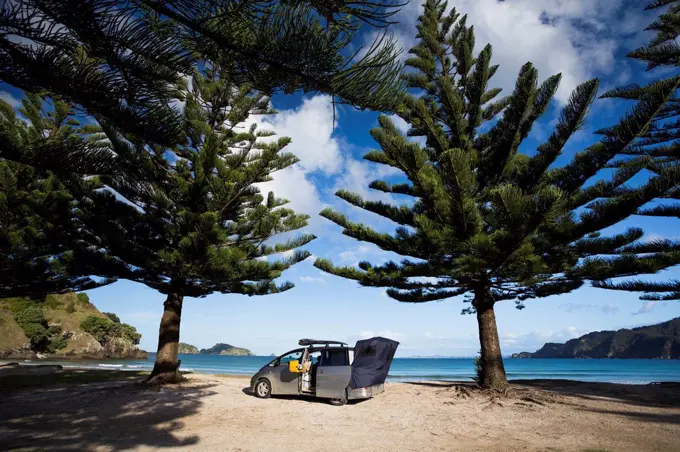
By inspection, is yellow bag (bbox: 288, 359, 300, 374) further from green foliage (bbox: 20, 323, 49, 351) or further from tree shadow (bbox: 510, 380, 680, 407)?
green foliage (bbox: 20, 323, 49, 351)

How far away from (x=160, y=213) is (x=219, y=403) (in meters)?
5.89

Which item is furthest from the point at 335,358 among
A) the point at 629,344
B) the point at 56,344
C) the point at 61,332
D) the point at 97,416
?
the point at 629,344

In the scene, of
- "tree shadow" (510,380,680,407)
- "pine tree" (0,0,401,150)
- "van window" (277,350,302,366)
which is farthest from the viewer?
"van window" (277,350,302,366)

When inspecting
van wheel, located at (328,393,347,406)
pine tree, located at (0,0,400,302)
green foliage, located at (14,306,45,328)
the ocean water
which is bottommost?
the ocean water

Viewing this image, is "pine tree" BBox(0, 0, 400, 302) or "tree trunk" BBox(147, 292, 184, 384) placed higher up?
"pine tree" BBox(0, 0, 400, 302)

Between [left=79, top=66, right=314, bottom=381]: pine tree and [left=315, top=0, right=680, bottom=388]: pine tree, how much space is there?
216cm

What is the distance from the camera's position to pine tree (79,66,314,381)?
372 inches

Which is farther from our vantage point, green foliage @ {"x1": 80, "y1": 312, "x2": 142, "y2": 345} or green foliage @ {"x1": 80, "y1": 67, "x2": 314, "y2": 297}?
green foliage @ {"x1": 80, "y1": 312, "x2": 142, "y2": 345}

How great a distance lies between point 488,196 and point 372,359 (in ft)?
13.7

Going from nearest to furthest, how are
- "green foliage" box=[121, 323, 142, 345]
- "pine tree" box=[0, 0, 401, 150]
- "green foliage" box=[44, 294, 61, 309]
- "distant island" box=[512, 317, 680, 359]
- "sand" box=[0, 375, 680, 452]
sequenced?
"pine tree" box=[0, 0, 401, 150], "sand" box=[0, 375, 680, 452], "green foliage" box=[44, 294, 61, 309], "green foliage" box=[121, 323, 142, 345], "distant island" box=[512, 317, 680, 359]

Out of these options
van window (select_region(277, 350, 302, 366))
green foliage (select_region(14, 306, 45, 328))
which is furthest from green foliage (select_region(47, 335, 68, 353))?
van window (select_region(277, 350, 302, 366))

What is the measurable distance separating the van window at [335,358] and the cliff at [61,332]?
35.2 m

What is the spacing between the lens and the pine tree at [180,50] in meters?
2.01

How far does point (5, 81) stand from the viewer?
2357 millimetres
